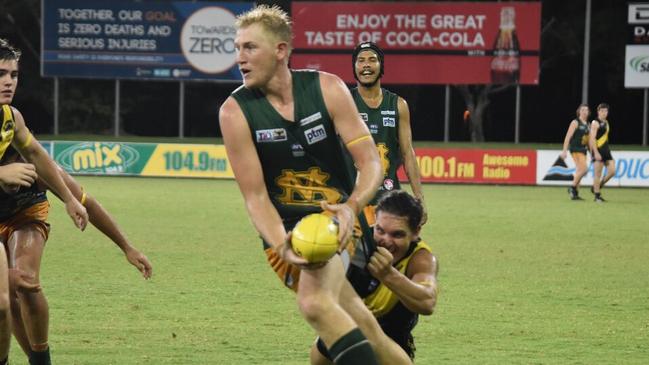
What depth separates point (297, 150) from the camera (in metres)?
6.24

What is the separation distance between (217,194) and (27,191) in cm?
1882

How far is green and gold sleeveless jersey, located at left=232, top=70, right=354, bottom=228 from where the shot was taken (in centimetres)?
622

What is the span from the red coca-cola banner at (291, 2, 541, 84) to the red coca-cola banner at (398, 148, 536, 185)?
2214mm

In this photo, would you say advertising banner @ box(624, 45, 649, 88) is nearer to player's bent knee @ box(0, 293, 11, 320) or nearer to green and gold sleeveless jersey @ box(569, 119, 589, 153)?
green and gold sleeveless jersey @ box(569, 119, 589, 153)

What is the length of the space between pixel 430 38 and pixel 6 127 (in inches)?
1080

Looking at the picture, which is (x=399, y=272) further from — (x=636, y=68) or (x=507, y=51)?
(x=636, y=68)

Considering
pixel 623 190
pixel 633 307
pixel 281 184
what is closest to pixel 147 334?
pixel 281 184

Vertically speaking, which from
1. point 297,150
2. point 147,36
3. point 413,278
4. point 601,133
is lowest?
point 601,133

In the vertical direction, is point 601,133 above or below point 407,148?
below

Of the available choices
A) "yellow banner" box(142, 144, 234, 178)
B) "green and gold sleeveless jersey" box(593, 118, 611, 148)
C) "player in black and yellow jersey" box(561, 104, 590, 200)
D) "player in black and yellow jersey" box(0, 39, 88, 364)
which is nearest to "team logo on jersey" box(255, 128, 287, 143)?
"player in black and yellow jersey" box(0, 39, 88, 364)

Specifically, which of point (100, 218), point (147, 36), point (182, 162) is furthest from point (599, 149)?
point (100, 218)

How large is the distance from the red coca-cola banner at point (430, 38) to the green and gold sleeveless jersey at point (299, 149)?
91.8ft

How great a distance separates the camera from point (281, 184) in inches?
249

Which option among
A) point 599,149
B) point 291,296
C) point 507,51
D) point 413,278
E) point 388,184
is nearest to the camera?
point 413,278
